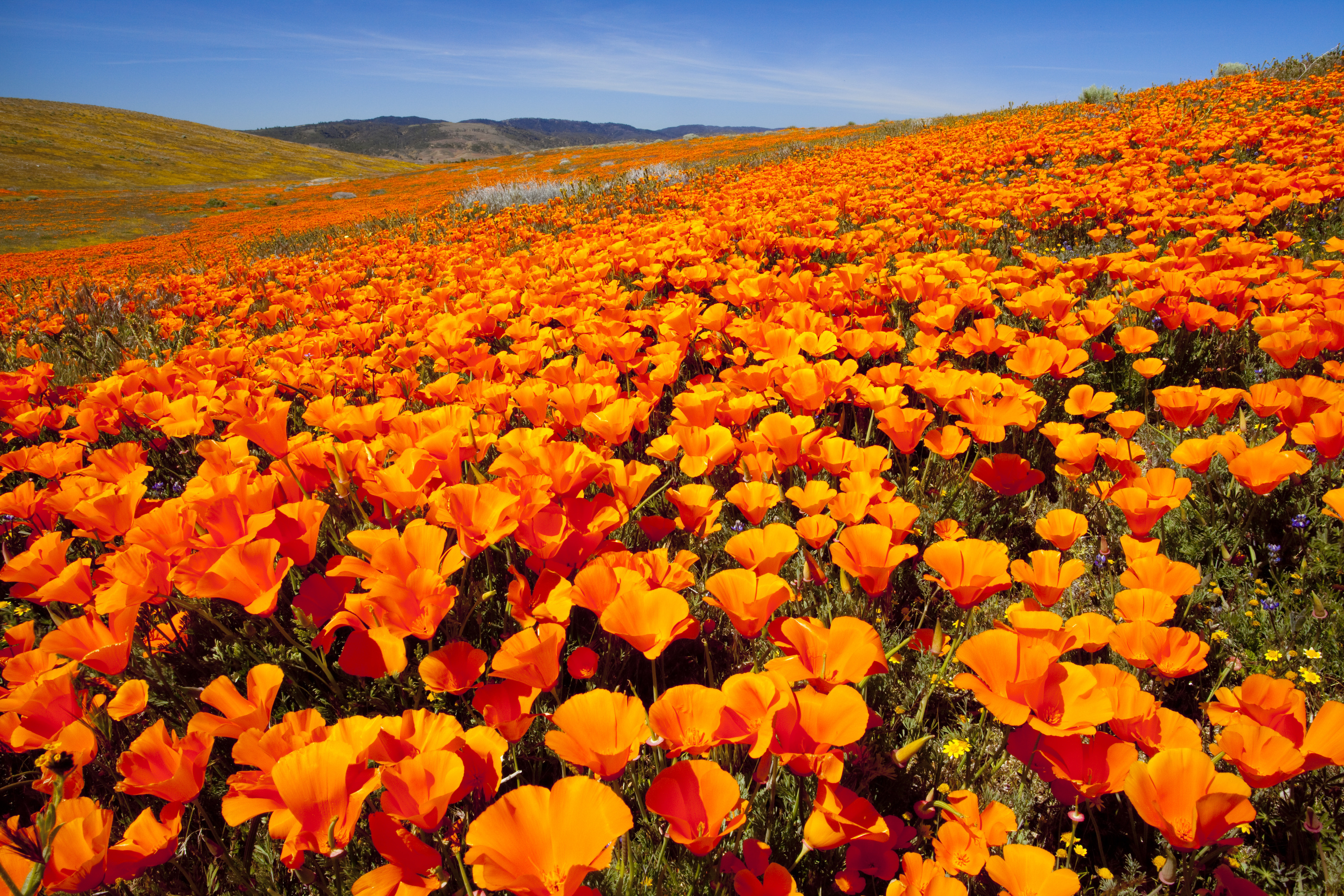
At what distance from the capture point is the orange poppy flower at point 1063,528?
1.49m

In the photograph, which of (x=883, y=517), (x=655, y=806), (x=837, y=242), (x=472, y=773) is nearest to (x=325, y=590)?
(x=472, y=773)

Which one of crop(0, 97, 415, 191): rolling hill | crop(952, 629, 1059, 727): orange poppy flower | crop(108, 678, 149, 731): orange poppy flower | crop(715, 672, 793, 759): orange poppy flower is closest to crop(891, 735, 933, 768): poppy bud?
crop(952, 629, 1059, 727): orange poppy flower

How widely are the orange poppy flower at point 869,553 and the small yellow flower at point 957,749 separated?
0.36 m

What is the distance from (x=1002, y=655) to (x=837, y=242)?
12.5 feet

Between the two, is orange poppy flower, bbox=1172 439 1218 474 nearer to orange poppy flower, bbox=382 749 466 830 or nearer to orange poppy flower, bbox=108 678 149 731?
orange poppy flower, bbox=382 749 466 830

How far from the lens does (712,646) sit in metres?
1.80

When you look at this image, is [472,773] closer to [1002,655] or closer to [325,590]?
[325,590]

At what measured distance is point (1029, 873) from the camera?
3.06ft

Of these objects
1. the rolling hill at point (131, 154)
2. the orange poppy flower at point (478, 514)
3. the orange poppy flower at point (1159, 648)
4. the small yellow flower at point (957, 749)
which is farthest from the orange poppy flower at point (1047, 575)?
the rolling hill at point (131, 154)

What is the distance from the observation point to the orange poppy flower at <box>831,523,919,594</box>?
1371 mm

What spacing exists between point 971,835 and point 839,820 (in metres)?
0.31

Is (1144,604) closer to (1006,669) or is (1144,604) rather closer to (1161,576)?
(1161,576)

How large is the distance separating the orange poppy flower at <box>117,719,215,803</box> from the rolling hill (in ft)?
180

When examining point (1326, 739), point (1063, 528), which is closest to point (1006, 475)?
point (1063, 528)
